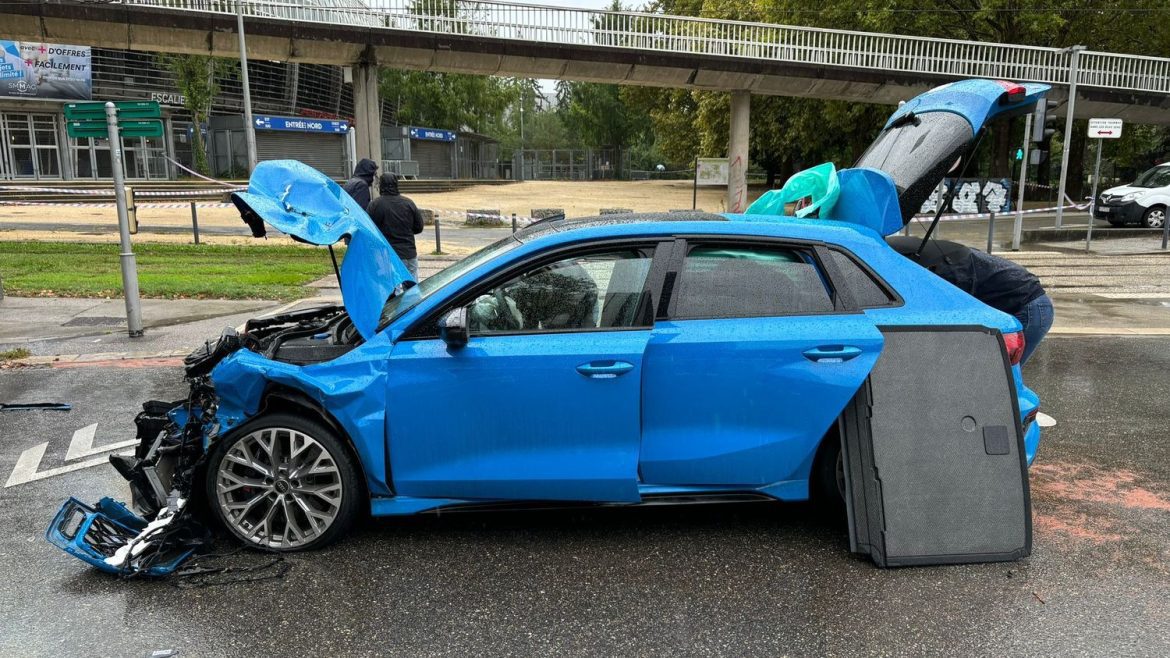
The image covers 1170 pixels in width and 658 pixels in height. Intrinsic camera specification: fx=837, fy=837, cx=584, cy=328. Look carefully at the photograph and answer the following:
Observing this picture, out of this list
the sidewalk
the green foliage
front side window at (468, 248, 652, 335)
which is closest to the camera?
front side window at (468, 248, 652, 335)

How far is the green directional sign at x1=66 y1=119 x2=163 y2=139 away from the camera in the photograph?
323 inches

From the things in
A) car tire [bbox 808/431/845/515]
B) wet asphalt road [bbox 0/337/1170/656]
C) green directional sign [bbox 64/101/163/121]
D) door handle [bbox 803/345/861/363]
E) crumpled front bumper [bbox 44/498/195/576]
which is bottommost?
wet asphalt road [bbox 0/337/1170/656]

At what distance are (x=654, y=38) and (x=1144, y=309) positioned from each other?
1888 centimetres

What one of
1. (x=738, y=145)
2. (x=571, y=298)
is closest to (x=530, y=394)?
(x=571, y=298)

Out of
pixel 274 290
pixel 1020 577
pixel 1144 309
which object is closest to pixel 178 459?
pixel 1020 577

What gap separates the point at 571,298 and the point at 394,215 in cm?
615

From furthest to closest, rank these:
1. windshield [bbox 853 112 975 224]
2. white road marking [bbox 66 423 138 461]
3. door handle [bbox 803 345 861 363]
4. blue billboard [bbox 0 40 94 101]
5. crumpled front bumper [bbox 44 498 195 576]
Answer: blue billboard [bbox 0 40 94 101], white road marking [bbox 66 423 138 461], windshield [bbox 853 112 975 224], door handle [bbox 803 345 861 363], crumpled front bumper [bbox 44 498 195 576]

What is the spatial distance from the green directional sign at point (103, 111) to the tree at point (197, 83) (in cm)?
3595

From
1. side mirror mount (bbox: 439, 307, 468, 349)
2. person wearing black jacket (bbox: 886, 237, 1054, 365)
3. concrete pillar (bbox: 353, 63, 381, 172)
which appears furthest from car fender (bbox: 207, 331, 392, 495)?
concrete pillar (bbox: 353, 63, 381, 172)

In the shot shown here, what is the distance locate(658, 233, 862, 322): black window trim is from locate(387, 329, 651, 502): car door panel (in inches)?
11.1

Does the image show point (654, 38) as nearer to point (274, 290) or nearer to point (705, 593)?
point (274, 290)

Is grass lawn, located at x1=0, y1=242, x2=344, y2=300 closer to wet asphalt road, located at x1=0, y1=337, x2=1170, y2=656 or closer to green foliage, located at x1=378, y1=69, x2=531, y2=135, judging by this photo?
wet asphalt road, located at x1=0, y1=337, x2=1170, y2=656

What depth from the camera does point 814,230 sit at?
158 inches

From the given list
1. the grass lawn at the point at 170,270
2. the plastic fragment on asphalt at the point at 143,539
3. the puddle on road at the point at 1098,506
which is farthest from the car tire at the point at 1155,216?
the plastic fragment on asphalt at the point at 143,539
